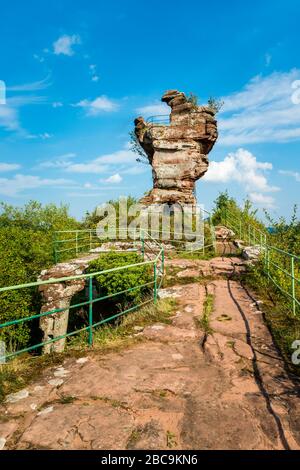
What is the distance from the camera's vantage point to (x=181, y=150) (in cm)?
2078

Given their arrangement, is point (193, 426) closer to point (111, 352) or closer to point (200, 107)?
point (111, 352)

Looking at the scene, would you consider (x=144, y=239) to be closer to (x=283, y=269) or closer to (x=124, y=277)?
(x=124, y=277)

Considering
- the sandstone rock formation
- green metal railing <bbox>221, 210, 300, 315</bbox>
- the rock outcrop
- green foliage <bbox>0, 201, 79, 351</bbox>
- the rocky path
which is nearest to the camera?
the rocky path

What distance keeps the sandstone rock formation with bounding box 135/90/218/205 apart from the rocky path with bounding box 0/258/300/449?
52.4 ft

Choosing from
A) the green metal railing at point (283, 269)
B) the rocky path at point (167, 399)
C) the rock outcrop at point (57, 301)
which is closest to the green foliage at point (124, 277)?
the rock outcrop at point (57, 301)

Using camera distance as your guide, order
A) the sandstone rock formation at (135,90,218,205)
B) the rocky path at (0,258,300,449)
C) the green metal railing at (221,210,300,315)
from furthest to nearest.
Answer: the sandstone rock formation at (135,90,218,205)
the green metal railing at (221,210,300,315)
the rocky path at (0,258,300,449)

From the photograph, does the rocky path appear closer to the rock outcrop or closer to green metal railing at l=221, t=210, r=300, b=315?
green metal railing at l=221, t=210, r=300, b=315

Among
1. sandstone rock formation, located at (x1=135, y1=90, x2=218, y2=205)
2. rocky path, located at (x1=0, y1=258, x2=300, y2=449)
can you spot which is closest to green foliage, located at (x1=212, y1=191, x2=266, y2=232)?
sandstone rock formation, located at (x1=135, y1=90, x2=218, y2=205)

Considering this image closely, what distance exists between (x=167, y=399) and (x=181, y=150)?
1897cm

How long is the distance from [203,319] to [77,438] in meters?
3.89

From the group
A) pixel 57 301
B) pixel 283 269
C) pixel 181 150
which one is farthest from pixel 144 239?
pixel 283 269

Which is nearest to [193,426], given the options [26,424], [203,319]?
[26,424]

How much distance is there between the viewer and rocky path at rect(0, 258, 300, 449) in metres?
2.81

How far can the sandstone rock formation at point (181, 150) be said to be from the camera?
68.0ft
